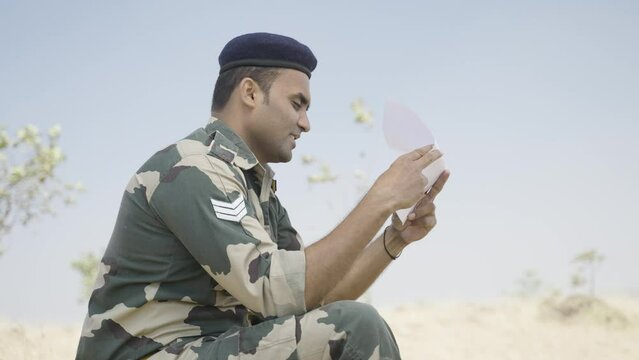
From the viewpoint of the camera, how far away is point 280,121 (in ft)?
9.83

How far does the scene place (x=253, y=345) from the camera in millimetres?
2336

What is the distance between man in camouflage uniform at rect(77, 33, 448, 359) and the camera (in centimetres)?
235

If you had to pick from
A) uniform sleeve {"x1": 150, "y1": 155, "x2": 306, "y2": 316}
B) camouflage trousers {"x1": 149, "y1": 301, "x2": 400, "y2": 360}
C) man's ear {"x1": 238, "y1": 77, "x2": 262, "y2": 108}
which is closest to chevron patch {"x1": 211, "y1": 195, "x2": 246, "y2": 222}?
uniform sleeve {"x1": 150, "y1": 155, "x2": 306, "y2": 316}

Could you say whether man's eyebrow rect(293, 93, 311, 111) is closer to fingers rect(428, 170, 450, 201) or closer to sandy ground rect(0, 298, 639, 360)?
fingers rect(428, 170, 450, 201)

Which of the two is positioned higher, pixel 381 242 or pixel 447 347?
pixel 381 242

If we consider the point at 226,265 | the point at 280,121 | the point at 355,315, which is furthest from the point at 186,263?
the point at 280,121

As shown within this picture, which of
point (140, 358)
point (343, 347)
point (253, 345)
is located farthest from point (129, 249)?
point (343, 347)

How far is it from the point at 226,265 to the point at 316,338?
37 centimetres

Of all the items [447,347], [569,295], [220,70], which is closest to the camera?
[220,70]

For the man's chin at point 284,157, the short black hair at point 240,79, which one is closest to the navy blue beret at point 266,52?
the short black hair at point 240,79

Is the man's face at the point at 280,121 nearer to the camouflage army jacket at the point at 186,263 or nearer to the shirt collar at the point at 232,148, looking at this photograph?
the shirt collar at the point at 232,148

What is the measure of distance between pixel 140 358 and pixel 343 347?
2.38ft

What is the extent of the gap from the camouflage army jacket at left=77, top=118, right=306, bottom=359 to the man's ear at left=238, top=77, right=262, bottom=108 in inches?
11.7

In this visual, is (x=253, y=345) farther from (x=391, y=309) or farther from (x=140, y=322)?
(x=391, y=309)
